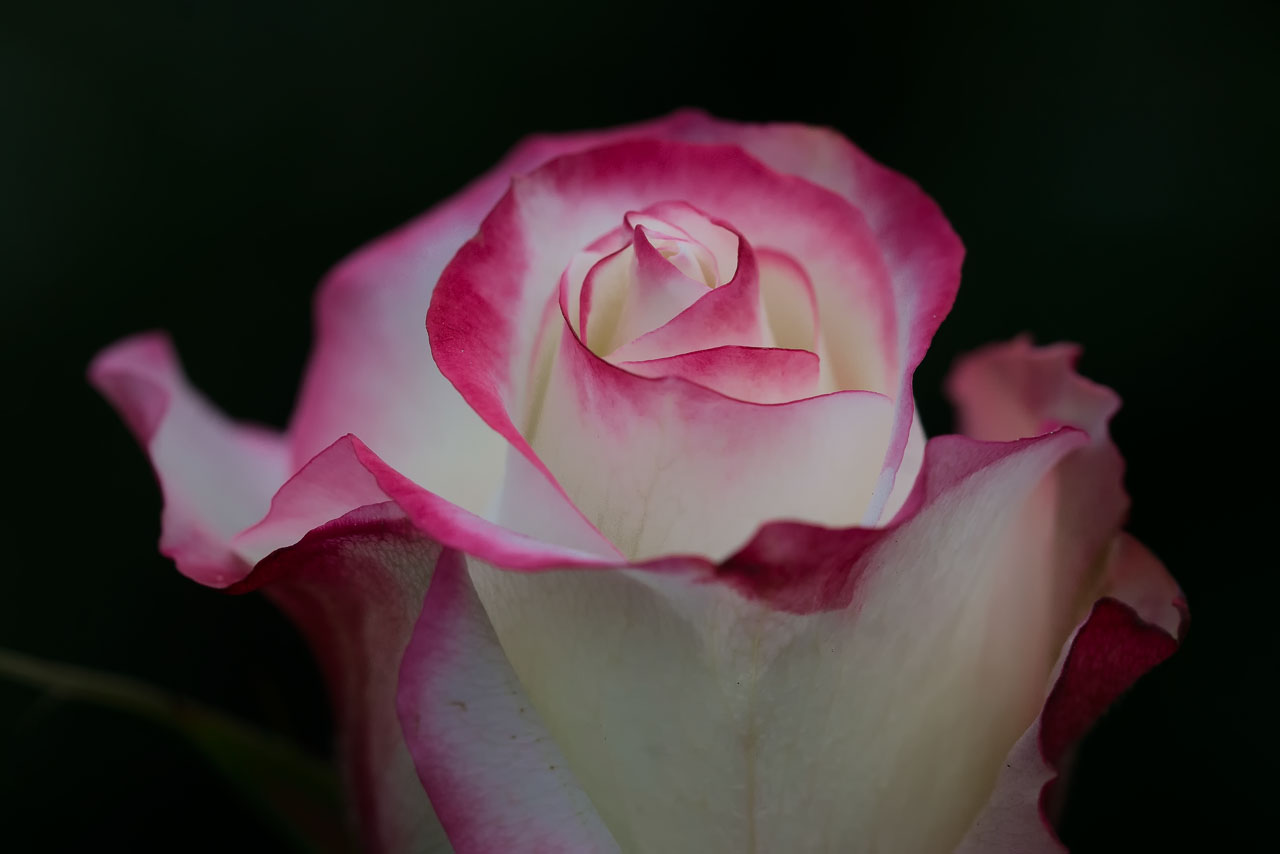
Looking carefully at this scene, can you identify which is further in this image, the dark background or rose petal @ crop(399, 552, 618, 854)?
the dark background

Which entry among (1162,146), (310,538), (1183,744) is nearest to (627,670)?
(310,538)

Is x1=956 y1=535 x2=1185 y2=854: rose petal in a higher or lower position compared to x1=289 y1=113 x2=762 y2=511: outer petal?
lower

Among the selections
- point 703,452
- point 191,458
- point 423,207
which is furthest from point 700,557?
point 423,207

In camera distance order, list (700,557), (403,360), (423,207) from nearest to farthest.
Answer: (700,557) → (403,360) → (423,207)

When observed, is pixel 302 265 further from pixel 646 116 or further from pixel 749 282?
pixel 749 282

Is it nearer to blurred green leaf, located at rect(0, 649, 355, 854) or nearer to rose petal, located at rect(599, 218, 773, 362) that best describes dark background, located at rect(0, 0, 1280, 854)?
blurred green leaf, located at rect(0, 649, 355, 854)

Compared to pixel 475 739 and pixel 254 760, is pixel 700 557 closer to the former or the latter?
pixel 475 739

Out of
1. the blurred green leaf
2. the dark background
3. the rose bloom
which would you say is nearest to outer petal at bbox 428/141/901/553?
the rose bloom

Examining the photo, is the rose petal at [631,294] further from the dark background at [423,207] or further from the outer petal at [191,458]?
the dark background at [423,207]
